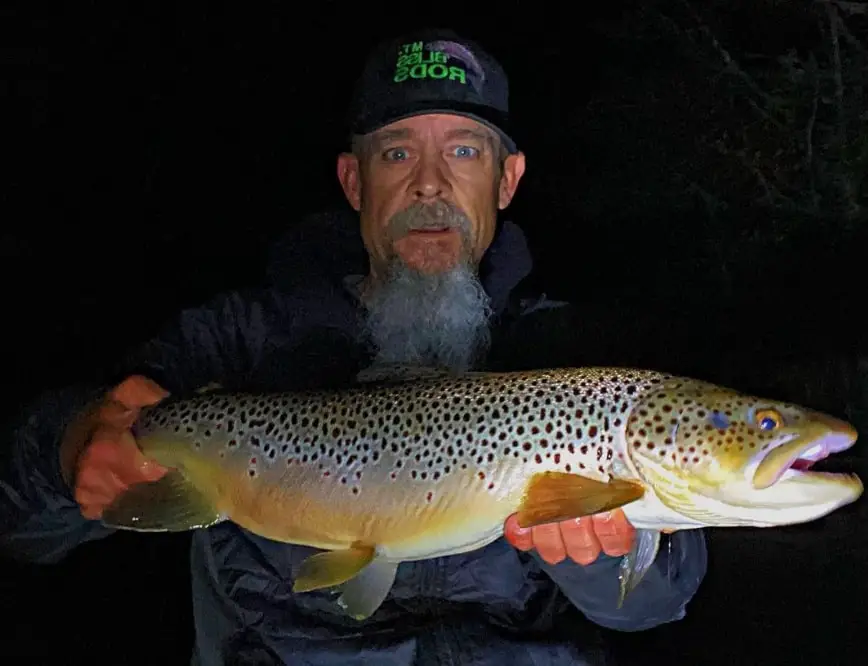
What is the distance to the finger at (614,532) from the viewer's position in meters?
1.62

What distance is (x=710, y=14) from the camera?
7.16m

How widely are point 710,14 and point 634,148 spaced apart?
4.56 ft

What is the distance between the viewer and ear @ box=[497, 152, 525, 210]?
8.79 ft

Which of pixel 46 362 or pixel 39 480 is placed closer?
pixel 39 480

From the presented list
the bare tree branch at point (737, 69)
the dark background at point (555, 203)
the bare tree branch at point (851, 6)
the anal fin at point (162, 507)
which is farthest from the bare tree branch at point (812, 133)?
the anal fin at point (162, 507)

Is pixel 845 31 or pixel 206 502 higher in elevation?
pixel 845 31

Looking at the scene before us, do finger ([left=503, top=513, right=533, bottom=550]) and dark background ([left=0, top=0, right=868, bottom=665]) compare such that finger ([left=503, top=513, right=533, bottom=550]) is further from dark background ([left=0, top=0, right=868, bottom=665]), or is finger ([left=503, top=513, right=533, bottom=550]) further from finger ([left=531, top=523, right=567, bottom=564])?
dark background ([left=0, top=0, right=868, bottom=665])

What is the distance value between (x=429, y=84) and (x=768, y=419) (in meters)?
1.39

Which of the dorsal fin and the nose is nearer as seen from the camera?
the dorsal fin

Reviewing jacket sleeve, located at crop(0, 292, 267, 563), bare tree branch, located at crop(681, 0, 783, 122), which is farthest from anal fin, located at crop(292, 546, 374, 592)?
bare tree branch, located at crop(681, 0, 783, 122)

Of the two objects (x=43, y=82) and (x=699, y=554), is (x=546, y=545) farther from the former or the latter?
(x=43, y=82)

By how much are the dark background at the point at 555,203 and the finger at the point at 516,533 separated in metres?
1.25

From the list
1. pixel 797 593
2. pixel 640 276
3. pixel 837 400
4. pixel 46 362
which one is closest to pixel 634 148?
pixel 640 276

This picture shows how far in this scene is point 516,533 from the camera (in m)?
1.63
